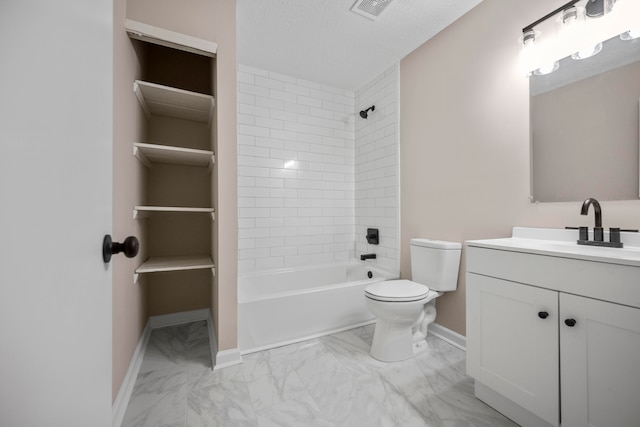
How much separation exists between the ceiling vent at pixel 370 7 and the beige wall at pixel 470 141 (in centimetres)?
60

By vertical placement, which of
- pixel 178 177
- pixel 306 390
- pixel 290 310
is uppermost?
pixel 178 177

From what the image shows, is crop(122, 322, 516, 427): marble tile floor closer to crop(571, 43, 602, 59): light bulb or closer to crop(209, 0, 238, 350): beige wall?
crop(209, 0, 238, 350): beige wall

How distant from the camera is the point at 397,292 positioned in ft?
5.81

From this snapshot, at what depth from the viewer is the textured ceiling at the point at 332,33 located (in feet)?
6.09

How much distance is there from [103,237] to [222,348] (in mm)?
1383

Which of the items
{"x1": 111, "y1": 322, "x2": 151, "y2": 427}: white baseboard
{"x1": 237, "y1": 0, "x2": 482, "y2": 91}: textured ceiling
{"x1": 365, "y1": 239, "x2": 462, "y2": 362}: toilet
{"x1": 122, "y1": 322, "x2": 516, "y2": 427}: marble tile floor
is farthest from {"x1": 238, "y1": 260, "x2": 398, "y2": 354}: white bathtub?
{"x1": 237, "y1": 0, "x2": 482, "y2": 91}: textured ceiling

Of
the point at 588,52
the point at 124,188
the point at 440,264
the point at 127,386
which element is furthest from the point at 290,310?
the point at 588,52

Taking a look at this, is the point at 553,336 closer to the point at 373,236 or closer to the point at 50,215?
the point at 50,215

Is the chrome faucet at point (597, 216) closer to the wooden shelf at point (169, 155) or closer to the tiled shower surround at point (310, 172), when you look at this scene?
the tiled shower surround at point (310, 172)

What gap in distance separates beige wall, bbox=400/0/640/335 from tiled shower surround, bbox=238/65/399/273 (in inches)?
10.2

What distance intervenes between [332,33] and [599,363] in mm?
2528

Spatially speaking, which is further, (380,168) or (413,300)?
(380,168)

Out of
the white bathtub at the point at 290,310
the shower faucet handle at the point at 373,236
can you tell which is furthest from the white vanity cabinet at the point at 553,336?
the shower faucet handle at the point at 373,236

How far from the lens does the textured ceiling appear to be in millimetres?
1857
